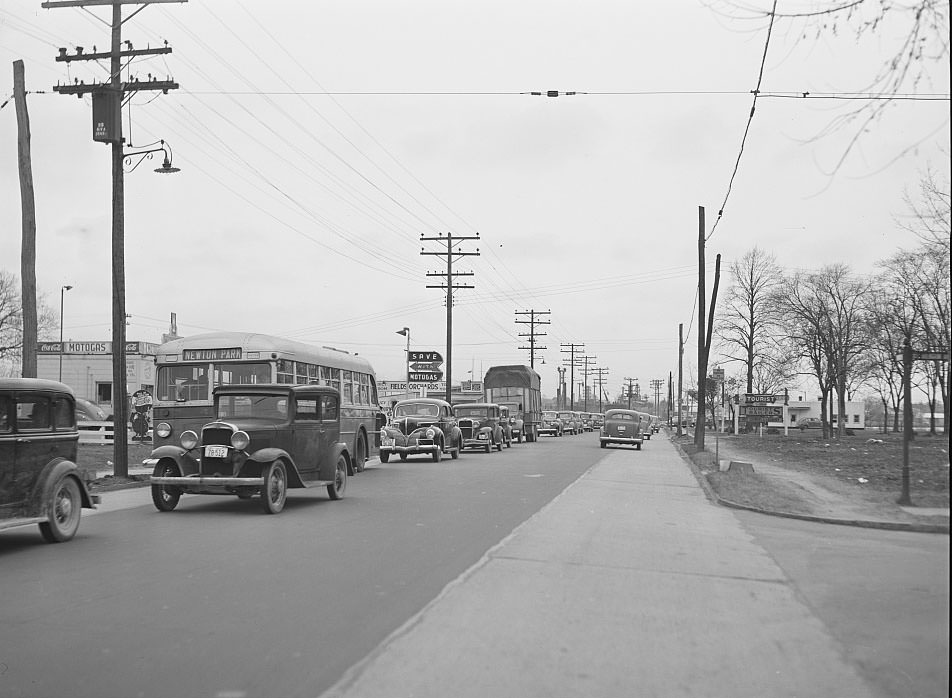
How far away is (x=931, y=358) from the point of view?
4586 millimetres

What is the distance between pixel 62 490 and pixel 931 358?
9948mm

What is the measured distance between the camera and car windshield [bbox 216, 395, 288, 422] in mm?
15430

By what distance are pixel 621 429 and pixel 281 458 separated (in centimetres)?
3407

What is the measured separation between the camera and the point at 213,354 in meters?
19.4

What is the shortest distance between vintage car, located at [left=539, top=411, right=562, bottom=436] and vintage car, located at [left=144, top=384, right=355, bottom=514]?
48.8m

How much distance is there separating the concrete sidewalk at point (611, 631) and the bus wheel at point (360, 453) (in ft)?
43.1

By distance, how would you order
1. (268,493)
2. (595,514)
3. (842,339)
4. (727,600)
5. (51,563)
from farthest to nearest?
(842,339) < (595,514) < (268,493) < (51,563) < (727,600)

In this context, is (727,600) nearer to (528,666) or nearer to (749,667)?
(749,667)

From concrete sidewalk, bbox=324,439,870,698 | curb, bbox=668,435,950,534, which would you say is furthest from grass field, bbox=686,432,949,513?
concrete sidewalk, bbox=324,439,870,698

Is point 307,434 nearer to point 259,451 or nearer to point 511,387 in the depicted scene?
point 259,451

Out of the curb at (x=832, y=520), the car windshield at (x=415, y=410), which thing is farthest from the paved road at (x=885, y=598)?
the car windshield at (x=415, y=410)

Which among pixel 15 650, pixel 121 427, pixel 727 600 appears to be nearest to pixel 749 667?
pixel 727 600

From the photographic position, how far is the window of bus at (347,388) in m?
23.9

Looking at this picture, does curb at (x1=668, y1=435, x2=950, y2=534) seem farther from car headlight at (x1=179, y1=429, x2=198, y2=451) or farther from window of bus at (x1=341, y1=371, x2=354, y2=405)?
car headlight at (x1=179, y1=429, x2=198, y2=451)
